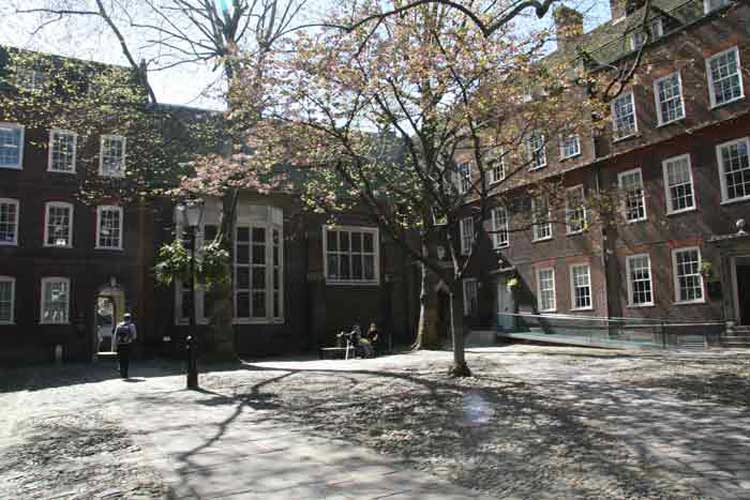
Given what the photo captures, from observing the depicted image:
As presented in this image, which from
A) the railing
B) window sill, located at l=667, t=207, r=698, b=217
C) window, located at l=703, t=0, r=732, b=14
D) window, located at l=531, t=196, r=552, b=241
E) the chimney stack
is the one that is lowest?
the railing

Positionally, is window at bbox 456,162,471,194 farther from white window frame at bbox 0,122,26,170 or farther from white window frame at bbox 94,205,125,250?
white window frame at bbox 0,122,26,170

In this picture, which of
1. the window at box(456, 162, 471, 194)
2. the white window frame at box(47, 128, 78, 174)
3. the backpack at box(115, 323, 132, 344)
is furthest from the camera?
the white window frame at box(47, 128, 78, 174)

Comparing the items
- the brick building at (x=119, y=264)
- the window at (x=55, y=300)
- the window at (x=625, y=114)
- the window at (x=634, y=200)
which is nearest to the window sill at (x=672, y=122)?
the window at (x=625, y=114)

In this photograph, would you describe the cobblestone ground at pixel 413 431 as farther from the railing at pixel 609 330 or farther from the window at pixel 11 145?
the window at pixel 11 145

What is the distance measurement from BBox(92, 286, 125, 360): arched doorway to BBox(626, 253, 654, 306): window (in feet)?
64.7

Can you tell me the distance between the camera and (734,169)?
1952cm

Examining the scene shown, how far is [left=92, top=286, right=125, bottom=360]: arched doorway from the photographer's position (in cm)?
2361

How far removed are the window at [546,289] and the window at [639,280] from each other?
3777 mm

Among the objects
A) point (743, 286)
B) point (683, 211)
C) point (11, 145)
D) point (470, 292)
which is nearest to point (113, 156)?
point (11, 145)

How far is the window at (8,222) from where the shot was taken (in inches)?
896

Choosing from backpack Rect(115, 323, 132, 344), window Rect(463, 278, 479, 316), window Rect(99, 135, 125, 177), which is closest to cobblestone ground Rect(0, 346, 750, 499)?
backpack Rect(115, 323, 132, 344)

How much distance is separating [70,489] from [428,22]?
9.38 meters

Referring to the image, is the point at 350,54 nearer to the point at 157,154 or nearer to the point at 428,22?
the point at 428,22

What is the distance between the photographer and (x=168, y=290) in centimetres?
2328
